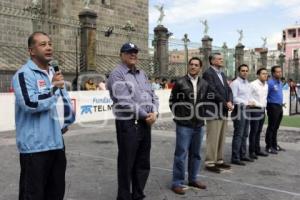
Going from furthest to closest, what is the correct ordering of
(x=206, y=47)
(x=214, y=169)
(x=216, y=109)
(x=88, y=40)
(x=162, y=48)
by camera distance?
(x=206, y=47) < (x=162, y=48) < (x=88, y=40) < (x=214, y=169) < (x=216, y=109)

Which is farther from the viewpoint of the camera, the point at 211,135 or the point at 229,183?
the point at 211,135

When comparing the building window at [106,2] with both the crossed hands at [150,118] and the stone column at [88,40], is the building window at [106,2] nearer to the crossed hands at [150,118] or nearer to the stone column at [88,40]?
the stone column at [88,40]

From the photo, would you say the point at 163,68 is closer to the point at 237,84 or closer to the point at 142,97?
the point at 237,84

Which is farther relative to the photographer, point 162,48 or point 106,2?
point 106,2

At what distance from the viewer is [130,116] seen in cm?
504

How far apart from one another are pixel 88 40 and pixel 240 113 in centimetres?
1204

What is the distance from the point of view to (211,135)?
23.5ft

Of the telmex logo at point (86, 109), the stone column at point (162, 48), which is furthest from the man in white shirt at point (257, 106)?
the stone column at point (162, 48)

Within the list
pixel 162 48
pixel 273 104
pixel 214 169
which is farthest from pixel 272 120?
pixel 162 48

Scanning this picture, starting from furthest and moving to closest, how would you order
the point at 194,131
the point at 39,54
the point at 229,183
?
1. the point at 229,183
2. the point at 194,131
3. the point at 39,54

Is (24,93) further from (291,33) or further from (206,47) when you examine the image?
(291,33)

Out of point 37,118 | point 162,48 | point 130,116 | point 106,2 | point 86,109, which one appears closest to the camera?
point 37,118

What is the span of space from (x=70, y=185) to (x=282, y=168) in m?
3.67

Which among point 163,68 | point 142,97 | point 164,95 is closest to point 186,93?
point 142,97
